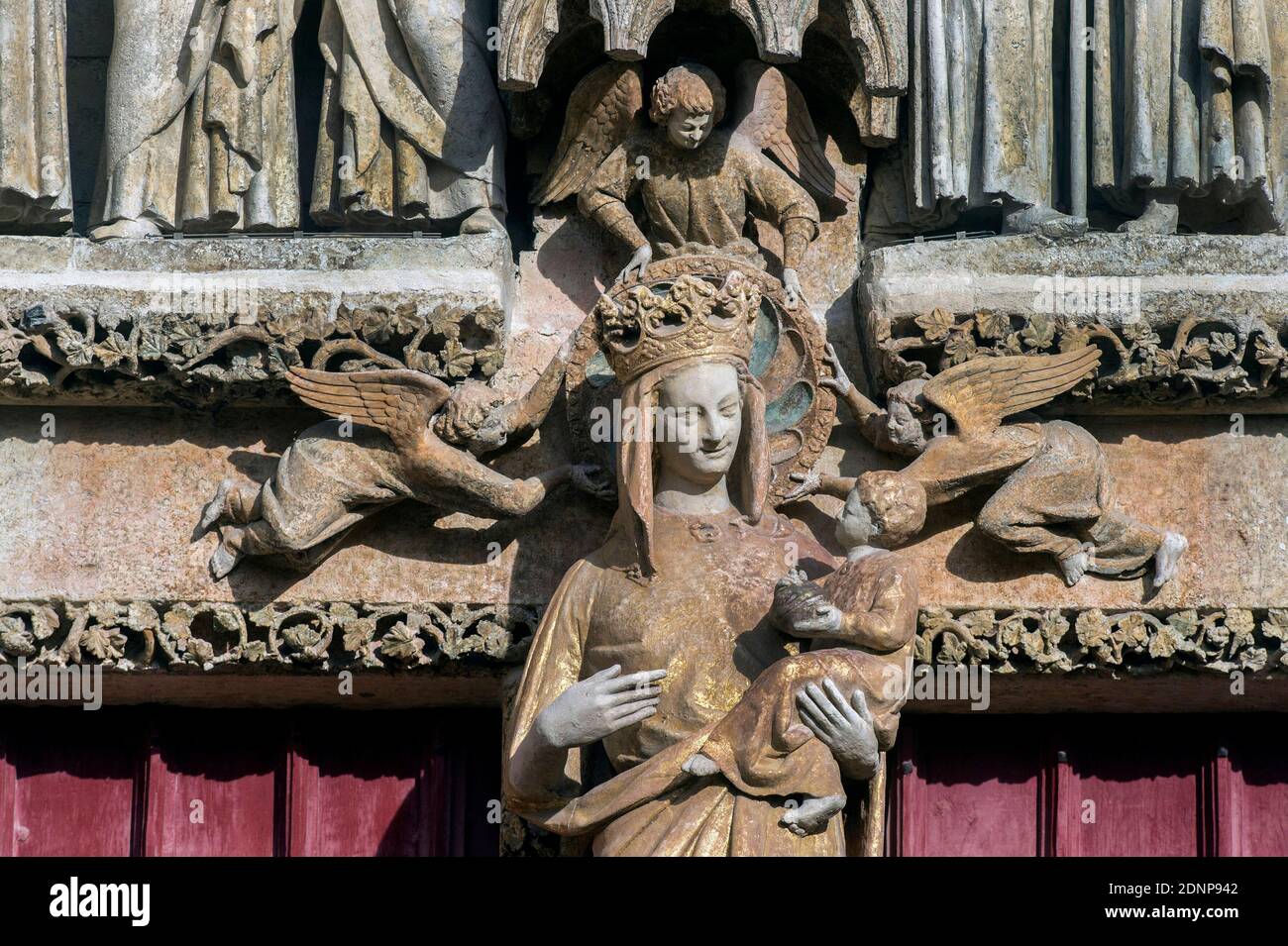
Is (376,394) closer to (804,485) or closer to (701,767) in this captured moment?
(804,485)

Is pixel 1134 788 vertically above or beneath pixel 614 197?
beneath

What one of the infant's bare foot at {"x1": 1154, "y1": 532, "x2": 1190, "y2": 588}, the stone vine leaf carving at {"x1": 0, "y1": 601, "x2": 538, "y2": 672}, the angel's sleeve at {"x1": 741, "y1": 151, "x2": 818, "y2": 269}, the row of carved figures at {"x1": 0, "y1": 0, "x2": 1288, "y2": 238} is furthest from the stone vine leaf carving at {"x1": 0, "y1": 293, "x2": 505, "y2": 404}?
the infant's bare foot at {"x1": 1154, "y1": 532, "x2": 1190, "y2": 588}

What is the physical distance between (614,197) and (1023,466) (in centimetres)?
153

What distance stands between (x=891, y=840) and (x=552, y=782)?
1.47 m

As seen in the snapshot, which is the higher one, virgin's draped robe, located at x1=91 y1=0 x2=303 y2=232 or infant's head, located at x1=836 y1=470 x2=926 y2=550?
virgin's draped robe, located at x1=91 y1=0 x2=303 y2=232

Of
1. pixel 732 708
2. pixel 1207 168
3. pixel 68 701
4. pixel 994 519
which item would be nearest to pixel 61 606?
pixel 68 701

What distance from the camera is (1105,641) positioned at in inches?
371

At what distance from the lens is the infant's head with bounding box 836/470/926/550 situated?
923 cm

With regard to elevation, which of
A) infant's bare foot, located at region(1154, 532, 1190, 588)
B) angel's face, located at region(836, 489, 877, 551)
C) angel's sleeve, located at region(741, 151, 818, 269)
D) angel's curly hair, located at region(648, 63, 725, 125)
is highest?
angel's curly hair, located at region(648, 63, 725, 125)

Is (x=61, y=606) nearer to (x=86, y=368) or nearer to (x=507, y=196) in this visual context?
(x=86, y=368)

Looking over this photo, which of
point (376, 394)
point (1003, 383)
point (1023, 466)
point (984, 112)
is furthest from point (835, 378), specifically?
point (376, 394)

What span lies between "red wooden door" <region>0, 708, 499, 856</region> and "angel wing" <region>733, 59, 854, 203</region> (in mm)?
2000

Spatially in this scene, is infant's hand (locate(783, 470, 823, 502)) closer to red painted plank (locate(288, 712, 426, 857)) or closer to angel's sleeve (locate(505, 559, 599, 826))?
angel's sleeve (locate(505, 559, 599, 826))

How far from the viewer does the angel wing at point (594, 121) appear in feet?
32.0
